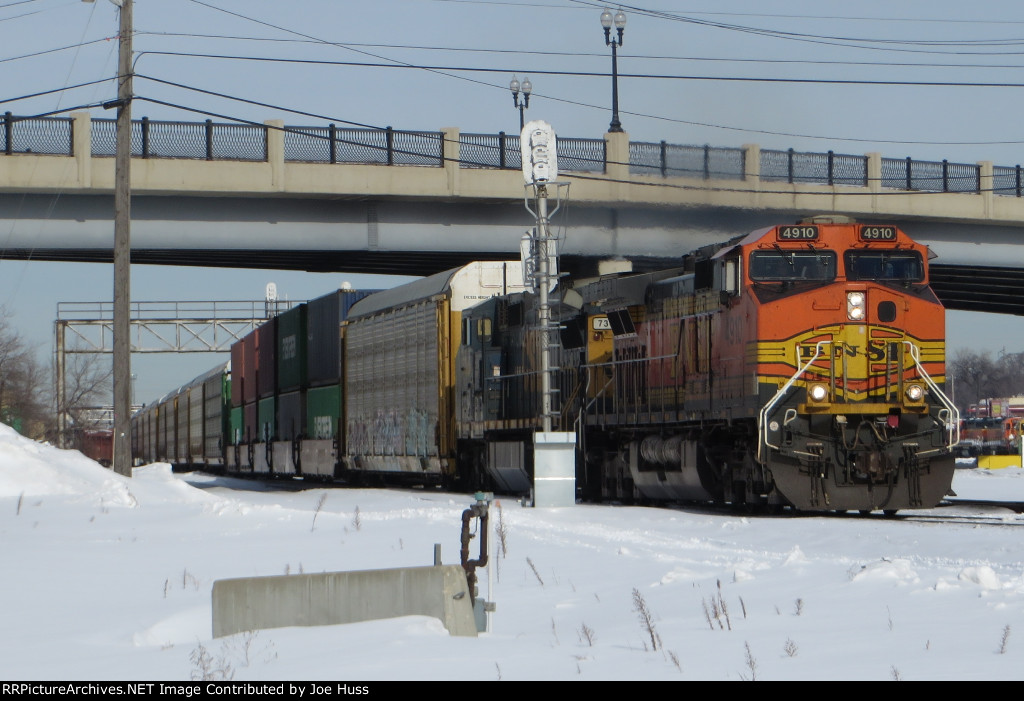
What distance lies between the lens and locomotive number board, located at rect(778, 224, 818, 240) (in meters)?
18.0

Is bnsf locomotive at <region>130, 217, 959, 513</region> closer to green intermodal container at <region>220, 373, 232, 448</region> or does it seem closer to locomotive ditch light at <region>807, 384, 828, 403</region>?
locomotive ditch light at <region>807, 384, 828, 403</region>

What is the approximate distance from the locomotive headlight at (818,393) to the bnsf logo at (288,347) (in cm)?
2063

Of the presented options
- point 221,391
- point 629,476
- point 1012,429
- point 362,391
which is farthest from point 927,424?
point 1012,429

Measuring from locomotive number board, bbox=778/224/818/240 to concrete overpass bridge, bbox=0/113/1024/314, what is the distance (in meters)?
9.68

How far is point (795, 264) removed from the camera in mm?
17984

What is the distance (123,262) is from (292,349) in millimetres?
11734

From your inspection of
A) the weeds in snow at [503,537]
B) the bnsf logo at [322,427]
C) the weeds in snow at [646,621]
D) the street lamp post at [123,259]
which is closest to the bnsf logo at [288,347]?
the bnsf logo at [322,427]

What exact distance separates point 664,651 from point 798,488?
10075 mm

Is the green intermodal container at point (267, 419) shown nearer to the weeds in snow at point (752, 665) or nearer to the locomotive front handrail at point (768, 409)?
the locomotive front handrail at point (768, 409)

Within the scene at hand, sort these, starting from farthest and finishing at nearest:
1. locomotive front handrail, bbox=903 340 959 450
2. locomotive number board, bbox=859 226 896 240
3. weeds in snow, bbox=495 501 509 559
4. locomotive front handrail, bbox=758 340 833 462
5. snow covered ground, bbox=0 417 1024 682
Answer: locomotive number board, bbox=859 226 896 240 → locomotive front handrail, bbox=903 340 959 450 → locomotive front handrail, bbox=758 340 833 462 → weeds in snow, bbox=495 501 509 559 → snow covered ground, bbox=0 417 1024 682

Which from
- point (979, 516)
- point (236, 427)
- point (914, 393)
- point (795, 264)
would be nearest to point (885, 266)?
point (795, 264)

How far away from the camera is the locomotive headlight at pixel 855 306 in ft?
58.1

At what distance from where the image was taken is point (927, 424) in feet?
58.0

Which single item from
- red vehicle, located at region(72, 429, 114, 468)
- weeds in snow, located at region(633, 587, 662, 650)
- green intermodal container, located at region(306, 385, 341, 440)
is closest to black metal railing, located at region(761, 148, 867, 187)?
green intermodal container, located at region(306, 385, 341, 440)
